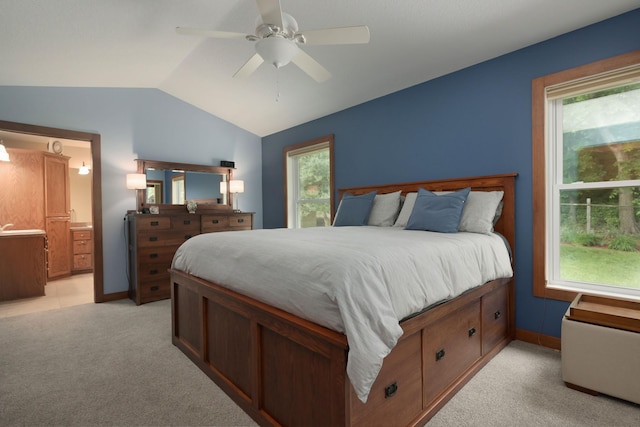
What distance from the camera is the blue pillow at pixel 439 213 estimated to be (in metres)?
2.40

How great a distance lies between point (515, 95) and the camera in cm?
262

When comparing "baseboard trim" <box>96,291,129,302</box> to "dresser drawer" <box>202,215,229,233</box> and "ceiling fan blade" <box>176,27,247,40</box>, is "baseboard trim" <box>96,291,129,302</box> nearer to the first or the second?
"dresser drawer" <box>202,215,229,233</box>

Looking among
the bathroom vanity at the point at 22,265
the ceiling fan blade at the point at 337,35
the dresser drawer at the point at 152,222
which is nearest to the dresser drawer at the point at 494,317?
the ceiling fan blade at the point at 337,35

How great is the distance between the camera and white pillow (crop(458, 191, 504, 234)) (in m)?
2.44

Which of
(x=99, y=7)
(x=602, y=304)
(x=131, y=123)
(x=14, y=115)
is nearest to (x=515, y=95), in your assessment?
(x=602, y=304)

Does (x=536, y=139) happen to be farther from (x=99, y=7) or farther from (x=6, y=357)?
(x=6, y=357)

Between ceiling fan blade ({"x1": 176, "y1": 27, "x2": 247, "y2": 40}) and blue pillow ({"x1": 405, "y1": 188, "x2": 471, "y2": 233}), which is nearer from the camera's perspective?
ceiling fan blade ({"x1": 176, "y1": 27, "x2": 247, "y2": 40})

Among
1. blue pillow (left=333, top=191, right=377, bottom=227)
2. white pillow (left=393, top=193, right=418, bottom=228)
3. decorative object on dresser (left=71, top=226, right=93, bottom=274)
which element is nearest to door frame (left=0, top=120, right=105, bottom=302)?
decorative object on dresser (left=71, top=226, right=93, bottom=274)

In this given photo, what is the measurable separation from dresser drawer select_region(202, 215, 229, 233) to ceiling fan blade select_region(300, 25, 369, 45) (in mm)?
3054

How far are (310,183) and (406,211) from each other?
6.89ft

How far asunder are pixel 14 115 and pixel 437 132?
179 inches

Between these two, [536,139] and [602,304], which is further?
[536,139]

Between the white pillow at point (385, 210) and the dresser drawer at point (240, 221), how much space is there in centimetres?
224

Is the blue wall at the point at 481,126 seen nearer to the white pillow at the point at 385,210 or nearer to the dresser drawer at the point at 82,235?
the white pillow at the point at 385,210
